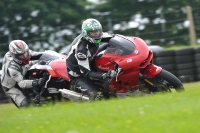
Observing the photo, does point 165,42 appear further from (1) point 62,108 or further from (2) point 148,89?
(1) point 62,108

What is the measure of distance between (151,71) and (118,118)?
3261 millimetres

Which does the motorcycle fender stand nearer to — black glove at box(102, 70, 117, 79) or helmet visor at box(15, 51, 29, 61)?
black glove at box(102, 70, 117, 79)

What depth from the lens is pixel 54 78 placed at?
11844mm

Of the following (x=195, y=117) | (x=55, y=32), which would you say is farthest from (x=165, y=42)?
(x=195, y=117)

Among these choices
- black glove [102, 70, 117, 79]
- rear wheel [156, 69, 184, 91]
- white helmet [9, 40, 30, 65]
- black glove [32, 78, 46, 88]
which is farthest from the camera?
white helmet [9, 40, 30, 65]

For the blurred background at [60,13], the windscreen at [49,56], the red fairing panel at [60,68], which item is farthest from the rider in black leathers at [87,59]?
the blurred background at [60,13]

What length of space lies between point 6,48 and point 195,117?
1462 centimetres

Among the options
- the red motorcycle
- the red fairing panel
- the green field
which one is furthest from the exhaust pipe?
the green field

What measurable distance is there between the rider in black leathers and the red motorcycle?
11 cm

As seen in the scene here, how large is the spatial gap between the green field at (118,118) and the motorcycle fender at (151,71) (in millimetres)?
1451

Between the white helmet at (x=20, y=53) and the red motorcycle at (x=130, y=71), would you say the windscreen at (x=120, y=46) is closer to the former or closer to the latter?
the red motorcycle at (x=130, y=71)

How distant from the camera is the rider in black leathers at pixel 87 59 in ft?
35.3

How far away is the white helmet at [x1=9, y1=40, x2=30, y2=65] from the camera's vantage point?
40.9 feet

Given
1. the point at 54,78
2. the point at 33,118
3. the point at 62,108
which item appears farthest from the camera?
the point at 54,78
